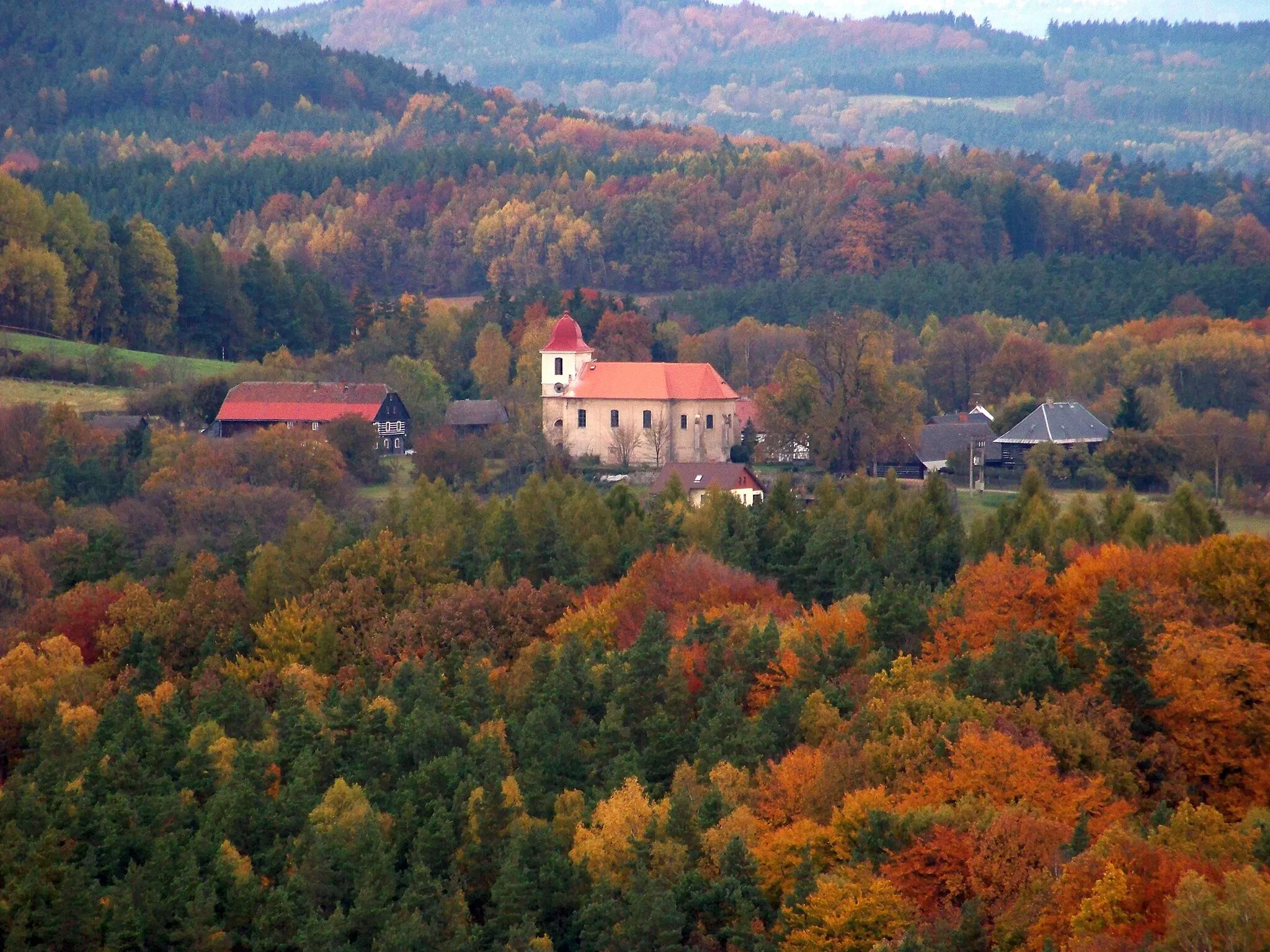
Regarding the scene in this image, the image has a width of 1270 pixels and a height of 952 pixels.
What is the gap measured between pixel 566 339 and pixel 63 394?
20.4 metres

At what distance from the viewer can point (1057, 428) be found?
78000mm

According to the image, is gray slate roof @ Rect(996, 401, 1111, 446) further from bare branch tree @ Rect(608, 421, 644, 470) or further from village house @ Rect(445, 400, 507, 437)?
village house @ Rect(445, 400, 507, 437)

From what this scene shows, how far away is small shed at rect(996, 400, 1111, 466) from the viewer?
3039 inches

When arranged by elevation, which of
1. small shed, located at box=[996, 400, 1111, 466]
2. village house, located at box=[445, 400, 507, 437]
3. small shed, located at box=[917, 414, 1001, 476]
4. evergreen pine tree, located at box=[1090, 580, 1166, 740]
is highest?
evergreen pine tree, located at box=[1090, 580, 1166, 740]

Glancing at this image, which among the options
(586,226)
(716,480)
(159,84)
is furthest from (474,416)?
(159,84)

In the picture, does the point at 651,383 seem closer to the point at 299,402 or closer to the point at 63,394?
the point at 299,402

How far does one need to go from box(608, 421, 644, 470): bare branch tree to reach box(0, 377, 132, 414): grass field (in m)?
19.5

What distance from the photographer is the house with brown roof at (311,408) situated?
81625mm

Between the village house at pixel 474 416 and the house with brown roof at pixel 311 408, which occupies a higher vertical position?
the house with brown roof at pixel 311 408

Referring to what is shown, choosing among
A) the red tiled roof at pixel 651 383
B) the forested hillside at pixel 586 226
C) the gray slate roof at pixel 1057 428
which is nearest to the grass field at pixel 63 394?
the forested hillside at pixel 586 226

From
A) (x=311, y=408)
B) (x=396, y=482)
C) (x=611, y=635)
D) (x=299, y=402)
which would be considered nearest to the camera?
(x=611, y=635)

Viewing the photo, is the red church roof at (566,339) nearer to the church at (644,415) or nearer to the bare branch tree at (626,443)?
the church at (644,415)

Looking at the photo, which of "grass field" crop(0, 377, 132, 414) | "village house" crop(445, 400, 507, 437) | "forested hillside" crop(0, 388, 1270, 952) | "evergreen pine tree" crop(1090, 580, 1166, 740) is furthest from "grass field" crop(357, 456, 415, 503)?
"evergreen pine tree" crop(1090, 580, 1166, 740)

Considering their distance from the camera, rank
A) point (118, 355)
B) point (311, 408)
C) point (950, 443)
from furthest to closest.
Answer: point (118, 355) < point (311, 408) < point (950, 443)
